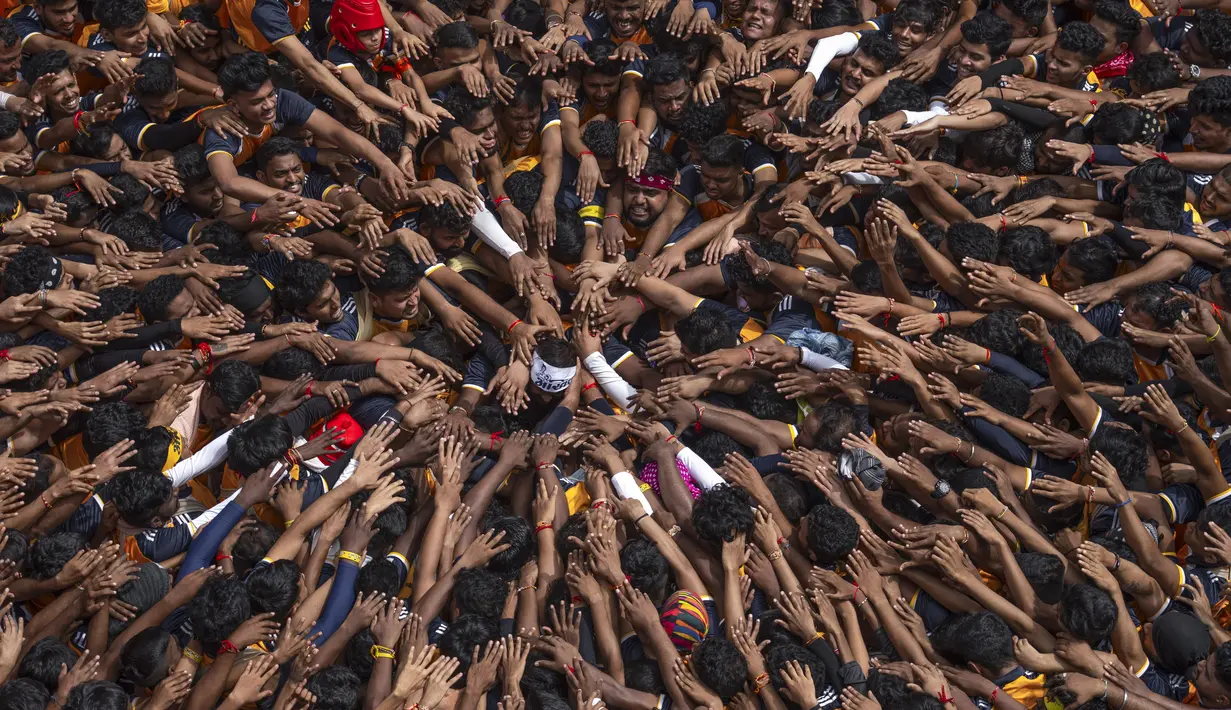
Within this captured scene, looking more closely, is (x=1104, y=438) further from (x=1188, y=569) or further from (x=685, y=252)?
(x=685, y=252)

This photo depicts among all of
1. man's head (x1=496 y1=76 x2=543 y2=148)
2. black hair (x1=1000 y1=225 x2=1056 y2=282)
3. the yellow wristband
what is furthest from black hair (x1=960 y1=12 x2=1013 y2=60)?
the yellow wristband

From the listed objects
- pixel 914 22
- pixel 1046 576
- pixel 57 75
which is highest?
pixel 914 22

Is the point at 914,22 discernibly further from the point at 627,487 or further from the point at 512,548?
the point at 512,548

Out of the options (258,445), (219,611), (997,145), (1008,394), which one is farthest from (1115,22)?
(219,611)

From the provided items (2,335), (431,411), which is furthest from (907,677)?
(2,335)

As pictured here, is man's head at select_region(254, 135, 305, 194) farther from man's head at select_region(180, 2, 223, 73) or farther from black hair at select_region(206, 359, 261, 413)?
black hair at select_region(206, 359, 261, 413)

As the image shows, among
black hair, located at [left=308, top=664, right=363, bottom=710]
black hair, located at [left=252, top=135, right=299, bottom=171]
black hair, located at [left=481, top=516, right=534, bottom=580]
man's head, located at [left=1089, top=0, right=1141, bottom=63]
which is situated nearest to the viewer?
black hair, located at [left=308, top=664, right=363, bottom=710]
